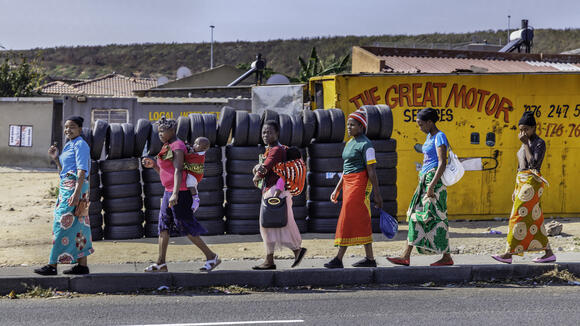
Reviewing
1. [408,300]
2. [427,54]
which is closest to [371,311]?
[408,300]

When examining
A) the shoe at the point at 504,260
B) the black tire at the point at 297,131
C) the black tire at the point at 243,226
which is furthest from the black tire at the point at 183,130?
the shoe at the point at 504,260

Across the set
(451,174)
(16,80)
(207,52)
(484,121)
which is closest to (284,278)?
(451,174)

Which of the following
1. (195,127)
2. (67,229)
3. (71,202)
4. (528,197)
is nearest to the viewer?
(71,202)

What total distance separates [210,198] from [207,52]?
326ft

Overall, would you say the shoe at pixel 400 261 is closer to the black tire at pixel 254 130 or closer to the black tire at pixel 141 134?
the black tire at pixel 254 130

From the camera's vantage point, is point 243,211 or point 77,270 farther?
point 243,211

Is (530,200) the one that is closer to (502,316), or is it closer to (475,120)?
(502,316)

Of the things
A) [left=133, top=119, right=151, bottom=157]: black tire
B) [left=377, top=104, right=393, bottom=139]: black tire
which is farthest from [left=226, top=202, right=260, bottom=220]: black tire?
[left=377, top=104, right=393, bottom=139]: black tire

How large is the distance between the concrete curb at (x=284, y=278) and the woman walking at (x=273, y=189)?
25 centimetres

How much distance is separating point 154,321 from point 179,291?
4.47 ft

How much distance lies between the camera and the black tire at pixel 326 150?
1060 centimetres

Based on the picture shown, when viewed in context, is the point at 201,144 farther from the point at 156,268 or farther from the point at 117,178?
the point at 117,178

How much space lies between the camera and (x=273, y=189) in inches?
301

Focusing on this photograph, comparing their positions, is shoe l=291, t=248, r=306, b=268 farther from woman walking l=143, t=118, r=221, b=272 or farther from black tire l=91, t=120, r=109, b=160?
black tire l=91, t=120, r=109, b=160
